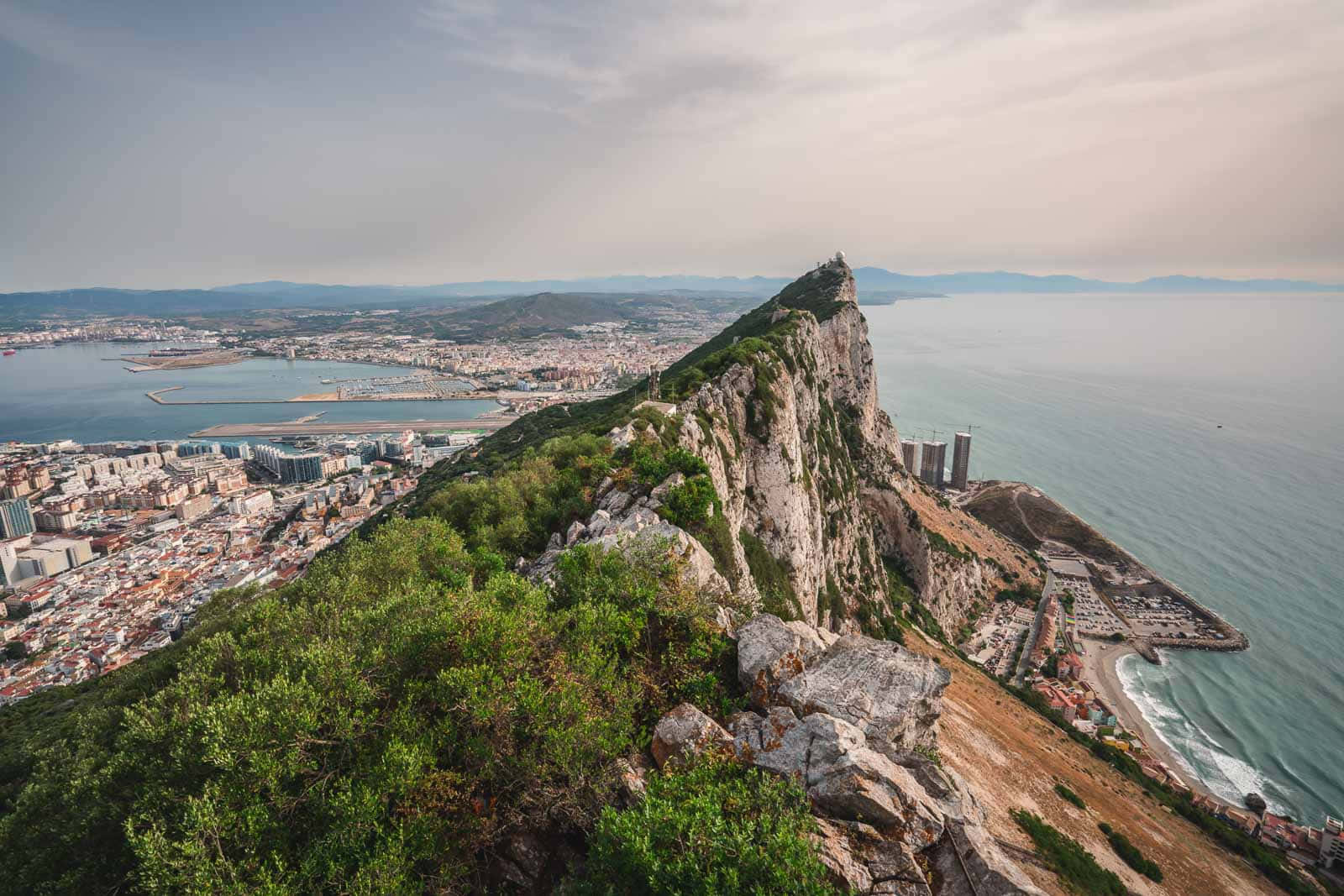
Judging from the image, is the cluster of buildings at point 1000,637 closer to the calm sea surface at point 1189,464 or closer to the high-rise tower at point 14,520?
the calm sea surface at point 1189,464

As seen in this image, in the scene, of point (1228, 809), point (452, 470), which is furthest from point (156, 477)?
point (1228, 809)

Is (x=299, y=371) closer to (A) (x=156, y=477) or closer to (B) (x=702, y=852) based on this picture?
(A) (x=156, y=477)

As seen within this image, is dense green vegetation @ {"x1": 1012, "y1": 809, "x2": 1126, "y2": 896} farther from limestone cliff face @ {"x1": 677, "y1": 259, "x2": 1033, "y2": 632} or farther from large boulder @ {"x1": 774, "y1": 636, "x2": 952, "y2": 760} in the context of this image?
large boulder @ {"x1": 774, "y1": 636, "x2": 952, "y2": 760}

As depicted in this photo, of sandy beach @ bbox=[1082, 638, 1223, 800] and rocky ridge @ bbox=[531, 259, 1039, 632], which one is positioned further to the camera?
sandy beach @ bbox=[1082, 638, 1223, 800]

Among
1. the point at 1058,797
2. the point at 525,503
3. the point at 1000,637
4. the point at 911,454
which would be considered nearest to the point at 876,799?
the point at 525,503

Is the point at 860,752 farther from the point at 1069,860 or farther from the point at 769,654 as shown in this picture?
the point at 1069,860

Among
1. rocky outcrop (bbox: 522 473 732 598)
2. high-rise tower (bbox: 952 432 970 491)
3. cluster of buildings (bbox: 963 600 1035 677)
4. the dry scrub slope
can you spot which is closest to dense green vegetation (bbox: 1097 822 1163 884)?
the dry scrub slope
